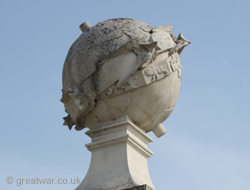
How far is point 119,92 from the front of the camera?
1290cm

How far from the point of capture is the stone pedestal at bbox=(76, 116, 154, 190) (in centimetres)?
1261

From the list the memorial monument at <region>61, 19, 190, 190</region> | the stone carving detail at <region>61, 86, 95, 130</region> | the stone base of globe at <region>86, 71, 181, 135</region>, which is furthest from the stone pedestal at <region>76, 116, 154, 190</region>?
the stone carving detail at <region>61, 86, 95, 130</region>

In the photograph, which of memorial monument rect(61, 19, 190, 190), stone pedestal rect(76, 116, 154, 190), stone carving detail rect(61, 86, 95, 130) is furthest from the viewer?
stone carving detail rect(61, 86, 95, 130)

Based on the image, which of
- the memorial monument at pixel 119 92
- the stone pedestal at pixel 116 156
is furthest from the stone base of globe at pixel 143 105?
the stone pedestal at pixel 116 156

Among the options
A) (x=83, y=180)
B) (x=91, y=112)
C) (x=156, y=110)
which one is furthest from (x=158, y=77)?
(x=83, y=180)

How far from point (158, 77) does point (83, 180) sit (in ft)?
9.44

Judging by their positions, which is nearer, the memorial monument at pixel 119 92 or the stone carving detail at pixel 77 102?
the memorial monument at pixel 119 92

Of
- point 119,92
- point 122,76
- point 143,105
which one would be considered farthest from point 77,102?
point 143,105

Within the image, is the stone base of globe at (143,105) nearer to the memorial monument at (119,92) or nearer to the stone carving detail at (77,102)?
the memorial monument at (119,92)

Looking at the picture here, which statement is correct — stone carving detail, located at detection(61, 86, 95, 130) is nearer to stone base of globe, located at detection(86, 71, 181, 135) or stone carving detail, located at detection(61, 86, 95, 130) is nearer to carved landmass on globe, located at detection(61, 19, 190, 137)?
carved landmass on globe, located at detection(61, 19, 190, 137)

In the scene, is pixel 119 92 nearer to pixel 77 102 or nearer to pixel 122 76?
pixel 122 76

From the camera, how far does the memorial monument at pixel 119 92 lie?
42.2ft

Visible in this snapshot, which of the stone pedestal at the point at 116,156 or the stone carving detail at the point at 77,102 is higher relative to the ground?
the stone carving detail at the point at 77,102

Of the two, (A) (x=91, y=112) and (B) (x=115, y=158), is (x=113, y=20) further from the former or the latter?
(B) (x=115, y=158)
